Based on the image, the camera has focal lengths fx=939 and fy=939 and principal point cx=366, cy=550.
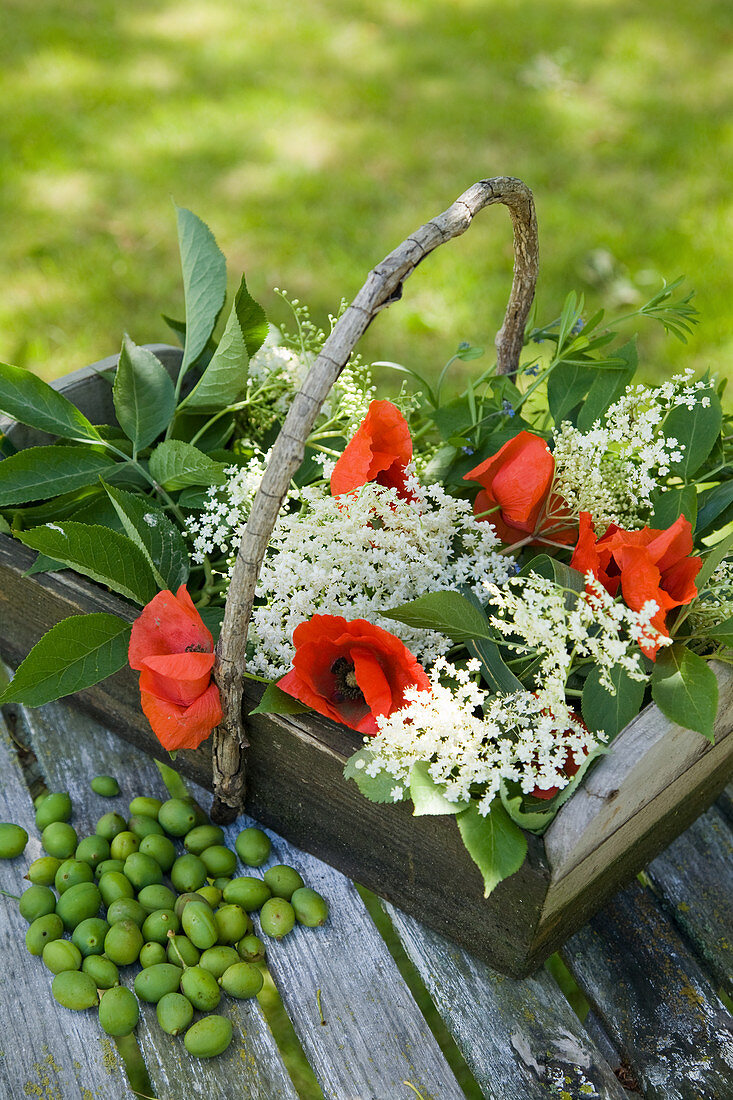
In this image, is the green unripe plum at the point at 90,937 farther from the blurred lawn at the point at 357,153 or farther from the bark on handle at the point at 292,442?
the blurred lawn at the point at 357,153

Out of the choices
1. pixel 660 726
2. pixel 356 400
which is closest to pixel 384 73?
pixel 356 400

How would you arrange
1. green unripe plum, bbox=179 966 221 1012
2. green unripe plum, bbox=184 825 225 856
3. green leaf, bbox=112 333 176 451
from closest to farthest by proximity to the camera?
green unripe plum, bbox=179 966 221 1012 < green unripe plum, bbox=184 825 225 856 < green leaf, bbox=112 333 176 451

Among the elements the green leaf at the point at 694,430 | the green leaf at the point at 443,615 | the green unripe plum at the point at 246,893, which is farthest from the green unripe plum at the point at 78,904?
the green leaf at the point at 694,430

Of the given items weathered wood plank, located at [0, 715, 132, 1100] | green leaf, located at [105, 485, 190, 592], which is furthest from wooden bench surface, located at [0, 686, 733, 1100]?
green leaf, located at [105, 485, 190, 592]

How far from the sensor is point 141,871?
30.3 inches

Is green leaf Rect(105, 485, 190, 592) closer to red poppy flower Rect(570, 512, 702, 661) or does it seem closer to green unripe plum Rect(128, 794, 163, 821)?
green unripe plum Rect(128, 794, 163, 821)

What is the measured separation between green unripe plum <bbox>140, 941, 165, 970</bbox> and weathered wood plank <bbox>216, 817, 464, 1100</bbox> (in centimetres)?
9

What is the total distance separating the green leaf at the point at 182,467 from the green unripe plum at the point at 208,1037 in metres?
0.44

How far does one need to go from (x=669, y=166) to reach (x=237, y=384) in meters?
2.07

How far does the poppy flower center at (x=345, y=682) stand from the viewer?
0.71m

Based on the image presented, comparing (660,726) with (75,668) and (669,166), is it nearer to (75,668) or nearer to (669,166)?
(75,668)

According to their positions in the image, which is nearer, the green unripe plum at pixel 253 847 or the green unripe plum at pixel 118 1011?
the green unripe plum at pixel 118 1011

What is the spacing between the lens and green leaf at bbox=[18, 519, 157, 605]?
2.38 feet

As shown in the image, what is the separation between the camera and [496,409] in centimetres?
94
